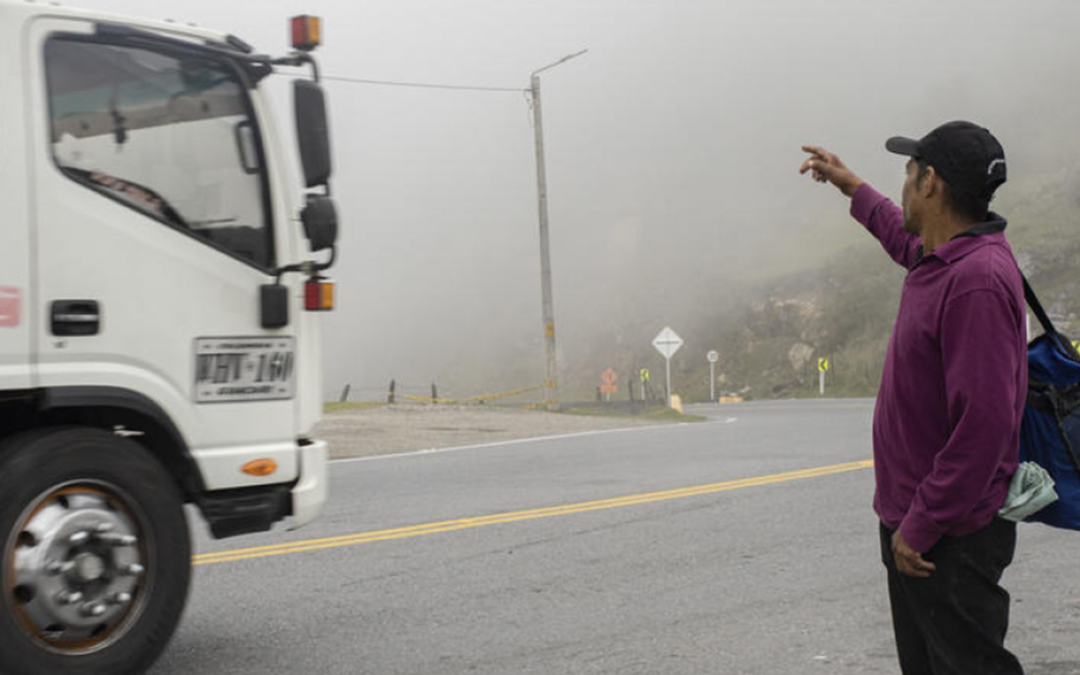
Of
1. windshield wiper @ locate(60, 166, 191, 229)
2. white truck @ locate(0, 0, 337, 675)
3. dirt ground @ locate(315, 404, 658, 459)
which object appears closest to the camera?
white truck @ locate(0, 0, 337, 675)

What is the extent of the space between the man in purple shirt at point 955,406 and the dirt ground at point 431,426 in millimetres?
12657

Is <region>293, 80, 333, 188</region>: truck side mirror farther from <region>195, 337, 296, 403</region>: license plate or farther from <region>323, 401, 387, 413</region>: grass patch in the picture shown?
<region>323, 401, 387, 413</region>: grass patch

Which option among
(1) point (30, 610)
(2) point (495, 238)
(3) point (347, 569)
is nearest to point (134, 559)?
(1) point (30, 610)

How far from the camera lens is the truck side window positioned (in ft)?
16.3

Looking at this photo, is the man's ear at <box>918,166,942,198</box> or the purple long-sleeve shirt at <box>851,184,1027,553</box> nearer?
the purple long-sleeve shirt at <box>851,184,1027,553</box>

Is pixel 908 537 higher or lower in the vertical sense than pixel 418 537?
higher

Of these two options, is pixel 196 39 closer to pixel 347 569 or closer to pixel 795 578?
pixel 347 569

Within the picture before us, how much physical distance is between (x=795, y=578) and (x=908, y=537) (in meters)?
4.01

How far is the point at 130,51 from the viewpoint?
5.21 meters

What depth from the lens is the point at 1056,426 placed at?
10.8 feet

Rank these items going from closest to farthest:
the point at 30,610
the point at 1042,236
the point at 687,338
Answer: the point at 30,610 < the point at 1042,236 < the point at 687,338

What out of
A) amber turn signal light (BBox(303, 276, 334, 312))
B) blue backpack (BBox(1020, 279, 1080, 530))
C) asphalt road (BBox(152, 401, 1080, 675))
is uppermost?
amber turn signal light (BBox(303, 276, 334, 312))

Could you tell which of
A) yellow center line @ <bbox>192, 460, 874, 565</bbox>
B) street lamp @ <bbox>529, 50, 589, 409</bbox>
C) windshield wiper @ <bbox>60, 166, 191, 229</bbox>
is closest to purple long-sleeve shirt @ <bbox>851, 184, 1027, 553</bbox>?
windshield wiper @ <bbox>60, 166, 191, 229</bbox>

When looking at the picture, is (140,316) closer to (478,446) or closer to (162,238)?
(162,238)
